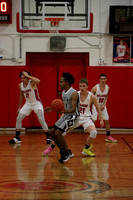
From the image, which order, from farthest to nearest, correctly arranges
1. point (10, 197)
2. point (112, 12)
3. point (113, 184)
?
point (112, 12), point (113, 184), point (10, 197)

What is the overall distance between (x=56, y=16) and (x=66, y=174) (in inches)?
216

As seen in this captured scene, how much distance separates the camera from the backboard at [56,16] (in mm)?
10000

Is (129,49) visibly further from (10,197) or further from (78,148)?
(10,197)

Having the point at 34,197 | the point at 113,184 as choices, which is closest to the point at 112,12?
the point at 113,184

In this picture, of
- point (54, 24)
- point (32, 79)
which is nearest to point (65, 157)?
point (32, 79)

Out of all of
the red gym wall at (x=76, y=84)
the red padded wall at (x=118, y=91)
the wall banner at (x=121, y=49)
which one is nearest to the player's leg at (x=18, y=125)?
the red gym wall at (x=76, y=84)

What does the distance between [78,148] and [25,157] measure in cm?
167

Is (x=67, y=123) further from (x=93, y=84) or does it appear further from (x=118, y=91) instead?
(x=118, y=91)

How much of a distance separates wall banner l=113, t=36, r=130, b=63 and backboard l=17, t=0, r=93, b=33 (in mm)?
2301

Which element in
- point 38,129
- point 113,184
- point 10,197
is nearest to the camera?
point 10,197

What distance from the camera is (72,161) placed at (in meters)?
7.12

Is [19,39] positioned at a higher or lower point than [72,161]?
higher

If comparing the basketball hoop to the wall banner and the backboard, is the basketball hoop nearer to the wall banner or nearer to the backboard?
the backboard

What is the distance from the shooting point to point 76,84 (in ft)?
41.6
